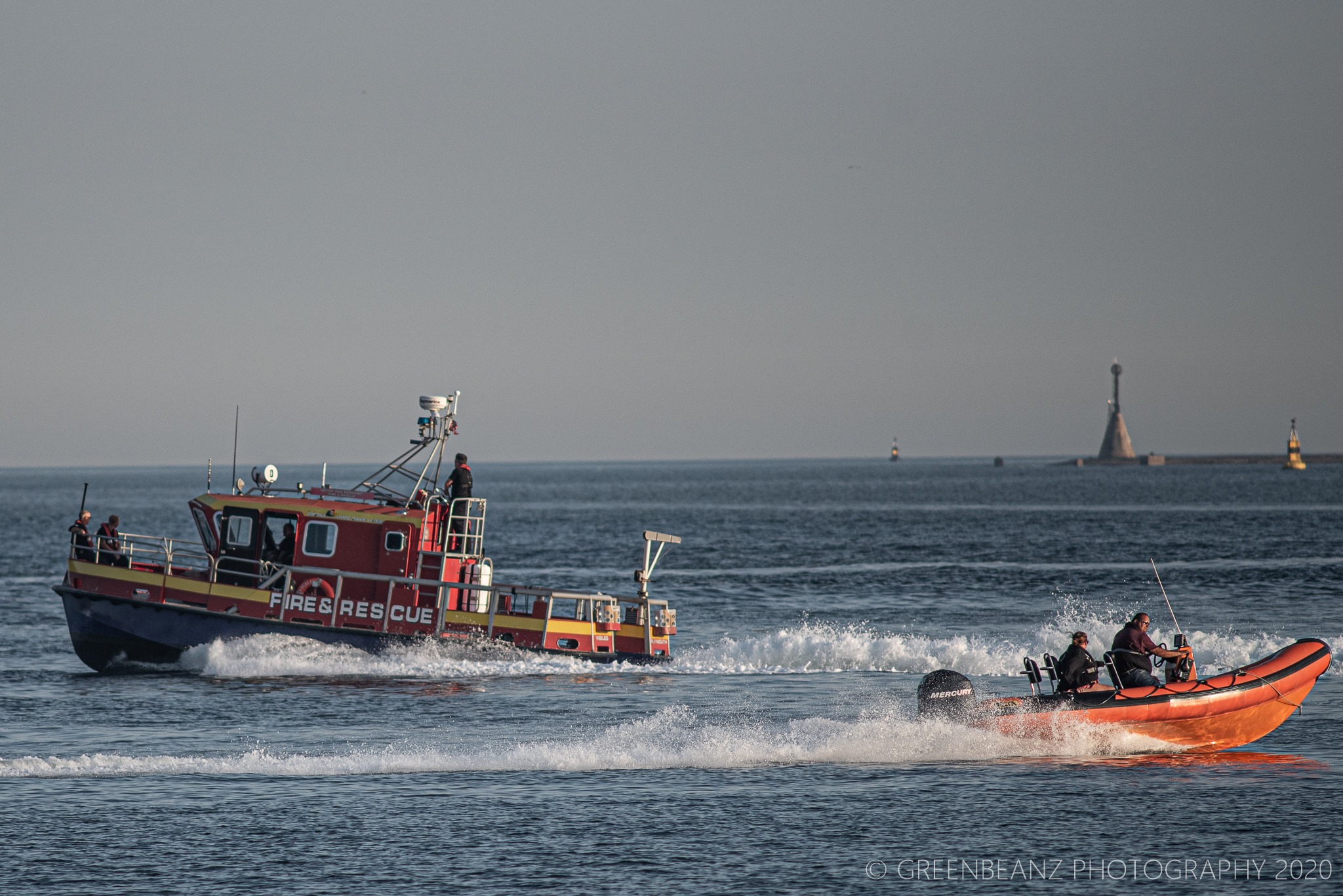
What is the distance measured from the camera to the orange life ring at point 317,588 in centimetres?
2456

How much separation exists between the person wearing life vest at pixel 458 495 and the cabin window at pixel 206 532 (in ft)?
14.5

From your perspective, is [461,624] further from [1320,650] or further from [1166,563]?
[1166,563]

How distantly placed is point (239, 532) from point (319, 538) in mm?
1531

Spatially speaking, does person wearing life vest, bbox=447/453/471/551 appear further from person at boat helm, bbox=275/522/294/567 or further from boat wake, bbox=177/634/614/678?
person at boat helm, bbox=275/522/294/567

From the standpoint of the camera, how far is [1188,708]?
17.4 m

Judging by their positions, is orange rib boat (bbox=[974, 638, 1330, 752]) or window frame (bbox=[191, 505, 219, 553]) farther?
window frame (bbox=[191, 505, 219, 553])

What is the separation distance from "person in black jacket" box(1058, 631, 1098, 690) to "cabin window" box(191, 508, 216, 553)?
15532 mm

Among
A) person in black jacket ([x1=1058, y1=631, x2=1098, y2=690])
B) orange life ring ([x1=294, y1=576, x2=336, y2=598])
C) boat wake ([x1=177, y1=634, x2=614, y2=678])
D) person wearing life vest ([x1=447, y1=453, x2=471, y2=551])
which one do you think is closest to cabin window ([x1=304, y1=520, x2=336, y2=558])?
orange life ring ([x1=294, y1=576, x2=336, y2=598])

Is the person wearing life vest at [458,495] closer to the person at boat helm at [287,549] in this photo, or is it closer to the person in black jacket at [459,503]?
the person in black jacket at [459,503]

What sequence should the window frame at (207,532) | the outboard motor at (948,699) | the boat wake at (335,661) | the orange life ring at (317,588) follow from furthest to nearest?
the window frame at (207,532) < the orange life ring at (317,588) < the boat wake at (335,661) < the outboard motor at (948,699)

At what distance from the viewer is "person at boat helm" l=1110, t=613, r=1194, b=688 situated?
57.4 ft

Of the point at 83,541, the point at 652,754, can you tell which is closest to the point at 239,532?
the point at 83,541

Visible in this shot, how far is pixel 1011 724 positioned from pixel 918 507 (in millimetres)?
93892

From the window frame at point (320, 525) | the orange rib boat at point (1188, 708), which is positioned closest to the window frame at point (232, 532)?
the window frame at point (320, 525)
